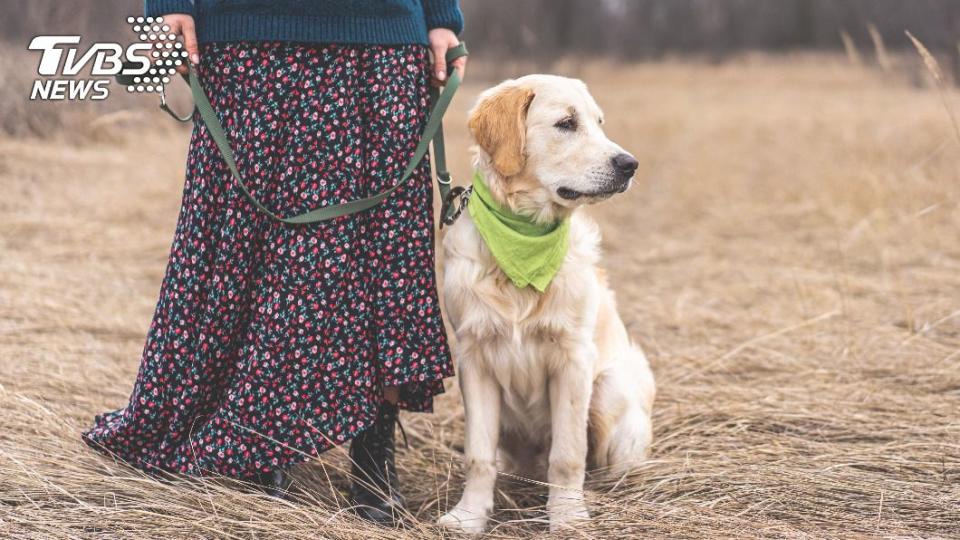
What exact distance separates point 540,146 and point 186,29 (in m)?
1.03

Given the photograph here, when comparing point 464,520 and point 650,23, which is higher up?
point 650,23

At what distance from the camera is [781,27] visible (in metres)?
23.8

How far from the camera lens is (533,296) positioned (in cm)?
267

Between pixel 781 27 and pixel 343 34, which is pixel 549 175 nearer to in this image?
pixel 343 34

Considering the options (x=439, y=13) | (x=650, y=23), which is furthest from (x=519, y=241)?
(x=650, y=23)

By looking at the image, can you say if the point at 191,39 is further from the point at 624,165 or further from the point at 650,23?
the point at 650,23

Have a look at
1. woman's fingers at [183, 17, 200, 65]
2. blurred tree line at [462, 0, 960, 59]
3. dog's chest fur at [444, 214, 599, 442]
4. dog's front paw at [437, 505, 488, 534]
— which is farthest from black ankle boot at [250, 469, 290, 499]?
blurred tree line at [462, 0, 960, 59]

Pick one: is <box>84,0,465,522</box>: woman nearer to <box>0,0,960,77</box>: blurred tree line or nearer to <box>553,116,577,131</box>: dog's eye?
<box>553,116,577,131</box>: dog's eye

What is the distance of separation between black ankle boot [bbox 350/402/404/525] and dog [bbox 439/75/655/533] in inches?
8.7

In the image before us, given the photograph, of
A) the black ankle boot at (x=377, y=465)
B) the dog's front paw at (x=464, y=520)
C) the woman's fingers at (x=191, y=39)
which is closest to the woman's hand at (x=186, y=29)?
the woman's fingers at (x=191, y=39)

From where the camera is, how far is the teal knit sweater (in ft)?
7.98

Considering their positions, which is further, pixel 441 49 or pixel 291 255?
pixel 441 49

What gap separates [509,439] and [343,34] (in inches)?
55.0

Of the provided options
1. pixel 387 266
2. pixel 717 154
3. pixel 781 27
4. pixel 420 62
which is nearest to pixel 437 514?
pixel 387 266
